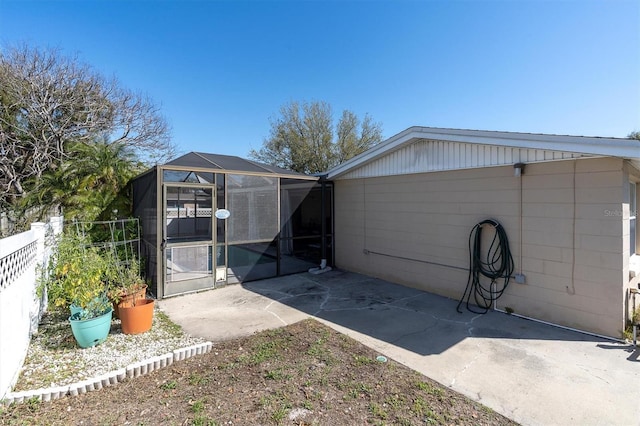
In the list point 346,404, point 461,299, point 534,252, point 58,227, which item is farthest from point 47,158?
point 534,252

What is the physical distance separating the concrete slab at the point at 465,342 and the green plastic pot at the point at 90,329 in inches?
37.8

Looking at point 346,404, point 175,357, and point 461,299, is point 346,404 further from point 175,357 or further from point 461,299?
point 461,299

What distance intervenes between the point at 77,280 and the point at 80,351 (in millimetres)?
800

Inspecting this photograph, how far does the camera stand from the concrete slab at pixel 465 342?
8.21 ft

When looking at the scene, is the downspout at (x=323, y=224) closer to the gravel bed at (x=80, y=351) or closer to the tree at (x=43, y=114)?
the gravel bed at (x=80, y=351)

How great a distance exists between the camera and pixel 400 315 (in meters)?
4.55

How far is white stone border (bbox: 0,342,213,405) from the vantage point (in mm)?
2441

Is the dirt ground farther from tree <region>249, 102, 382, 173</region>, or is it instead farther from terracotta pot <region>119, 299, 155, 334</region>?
tree <region>249, 102, 382, 173</region>

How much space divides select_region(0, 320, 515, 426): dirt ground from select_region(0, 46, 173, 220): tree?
23.1ft

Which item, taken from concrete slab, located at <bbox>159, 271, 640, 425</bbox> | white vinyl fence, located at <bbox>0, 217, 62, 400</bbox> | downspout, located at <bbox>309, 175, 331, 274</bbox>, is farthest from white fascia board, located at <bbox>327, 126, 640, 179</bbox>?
white vinyl fence, located at <bbox>0, 217, 62, 400</bbox>

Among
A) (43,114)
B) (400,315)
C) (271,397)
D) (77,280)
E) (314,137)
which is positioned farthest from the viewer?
(314,137)

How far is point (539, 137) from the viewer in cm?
400

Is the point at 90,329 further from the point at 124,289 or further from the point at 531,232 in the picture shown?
the point at 531,232

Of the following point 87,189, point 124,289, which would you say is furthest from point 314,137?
point 124,289
